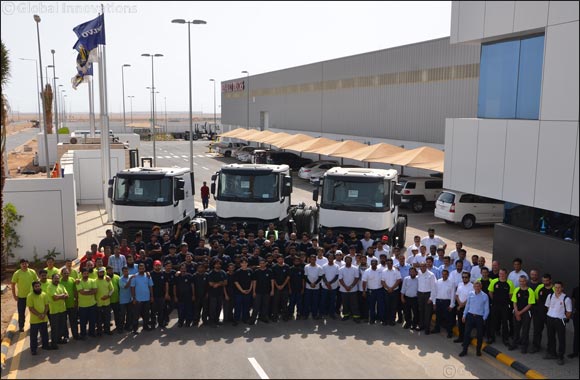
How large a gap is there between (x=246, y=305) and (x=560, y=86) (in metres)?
8.07

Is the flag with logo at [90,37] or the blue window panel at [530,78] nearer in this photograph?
the blue window panel at [530,78]

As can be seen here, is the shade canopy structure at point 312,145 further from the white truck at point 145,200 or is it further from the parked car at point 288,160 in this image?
the white truck at point 145,200

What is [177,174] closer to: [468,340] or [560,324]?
[468,340]

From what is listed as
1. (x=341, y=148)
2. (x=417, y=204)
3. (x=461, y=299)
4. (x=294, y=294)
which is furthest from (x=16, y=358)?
(x=341, y=148)

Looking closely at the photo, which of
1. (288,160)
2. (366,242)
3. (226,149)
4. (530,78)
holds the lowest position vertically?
(226,149)

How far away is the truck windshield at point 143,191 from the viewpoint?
17.7 metres

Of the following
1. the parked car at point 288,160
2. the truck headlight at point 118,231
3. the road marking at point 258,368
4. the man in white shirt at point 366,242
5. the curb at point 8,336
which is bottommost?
the curb at point 8,336

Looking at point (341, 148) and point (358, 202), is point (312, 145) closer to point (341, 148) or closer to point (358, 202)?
point (341, 148)

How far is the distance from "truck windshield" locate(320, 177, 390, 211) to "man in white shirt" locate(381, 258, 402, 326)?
15.9 feet

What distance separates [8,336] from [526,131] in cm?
1193

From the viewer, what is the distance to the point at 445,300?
12.2 m

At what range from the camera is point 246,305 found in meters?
12.8

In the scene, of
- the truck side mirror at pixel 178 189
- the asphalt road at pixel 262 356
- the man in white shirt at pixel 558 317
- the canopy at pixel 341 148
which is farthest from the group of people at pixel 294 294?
the canopy at pixel 341 148

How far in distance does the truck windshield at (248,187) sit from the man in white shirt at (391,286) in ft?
22.4
